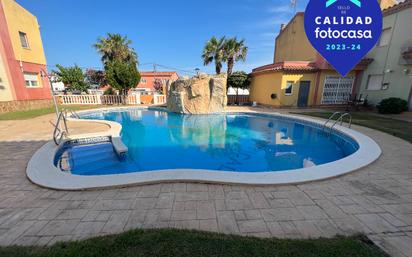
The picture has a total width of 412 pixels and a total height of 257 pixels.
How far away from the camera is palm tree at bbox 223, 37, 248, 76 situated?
62.2ft

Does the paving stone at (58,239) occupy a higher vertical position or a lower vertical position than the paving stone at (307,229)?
higher

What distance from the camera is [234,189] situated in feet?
10.6

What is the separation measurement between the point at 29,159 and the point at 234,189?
17.6 feet

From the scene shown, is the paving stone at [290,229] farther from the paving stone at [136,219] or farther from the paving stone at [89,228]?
the paving stone at [89,228]

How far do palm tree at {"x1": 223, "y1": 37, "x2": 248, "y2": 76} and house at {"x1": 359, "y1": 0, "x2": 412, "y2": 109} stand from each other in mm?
10965

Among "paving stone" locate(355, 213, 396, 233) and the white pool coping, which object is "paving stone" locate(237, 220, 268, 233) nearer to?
the white pool coping

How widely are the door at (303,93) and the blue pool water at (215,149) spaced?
575 centimetres

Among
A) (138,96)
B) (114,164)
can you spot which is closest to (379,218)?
(114,164)

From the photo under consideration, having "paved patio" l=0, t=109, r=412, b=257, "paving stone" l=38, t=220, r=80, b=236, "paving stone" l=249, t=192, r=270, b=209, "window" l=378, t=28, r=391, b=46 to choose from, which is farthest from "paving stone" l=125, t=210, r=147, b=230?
"window" l=378, t=28, r=391, b=46

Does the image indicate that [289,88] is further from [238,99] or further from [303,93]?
[238,99]

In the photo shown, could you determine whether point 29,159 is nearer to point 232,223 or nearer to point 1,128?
point 232,223

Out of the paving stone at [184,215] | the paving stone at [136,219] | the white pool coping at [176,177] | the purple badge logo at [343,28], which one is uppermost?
the purple badge logo at [343,28]

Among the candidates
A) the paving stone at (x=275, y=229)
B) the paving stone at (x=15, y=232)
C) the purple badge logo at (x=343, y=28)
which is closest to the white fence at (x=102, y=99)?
the purple badge logo at (x=343, y=28)

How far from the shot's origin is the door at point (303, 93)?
1527 centimetres
